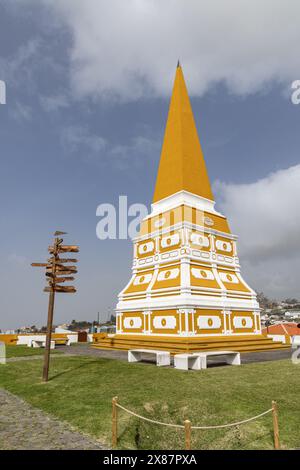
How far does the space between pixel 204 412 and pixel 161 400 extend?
1.21 meters

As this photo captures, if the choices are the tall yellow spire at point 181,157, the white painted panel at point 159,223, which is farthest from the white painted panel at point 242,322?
the tall yellow spire at point 181,157

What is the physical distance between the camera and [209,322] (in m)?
20.6

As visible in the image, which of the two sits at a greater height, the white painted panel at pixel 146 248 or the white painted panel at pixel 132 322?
the white painted panel at pixel 146 248

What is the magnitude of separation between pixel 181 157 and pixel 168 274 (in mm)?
8986

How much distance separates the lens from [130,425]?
6.70 meters

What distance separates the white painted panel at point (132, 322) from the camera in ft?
76.1

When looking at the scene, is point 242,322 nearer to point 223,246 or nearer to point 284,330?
point 223,246

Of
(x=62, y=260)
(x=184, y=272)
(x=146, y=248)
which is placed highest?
(x=146, y=248)

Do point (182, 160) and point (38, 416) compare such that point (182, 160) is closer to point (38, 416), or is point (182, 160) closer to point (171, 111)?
point (171, 111)

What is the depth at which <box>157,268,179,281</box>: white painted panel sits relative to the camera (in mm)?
21928

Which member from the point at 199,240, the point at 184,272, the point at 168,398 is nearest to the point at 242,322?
the point at 184,272

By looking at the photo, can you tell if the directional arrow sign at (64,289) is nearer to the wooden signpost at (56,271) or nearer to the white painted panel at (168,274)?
the wooden signpost at (56,271)

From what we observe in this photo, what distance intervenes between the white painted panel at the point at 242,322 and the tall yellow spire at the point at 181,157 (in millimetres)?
9431

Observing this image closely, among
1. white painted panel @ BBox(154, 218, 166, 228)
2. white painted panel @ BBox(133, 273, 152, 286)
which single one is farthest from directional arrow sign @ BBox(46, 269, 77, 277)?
white painted panel @ BBox(154, 218, 166, 228)
